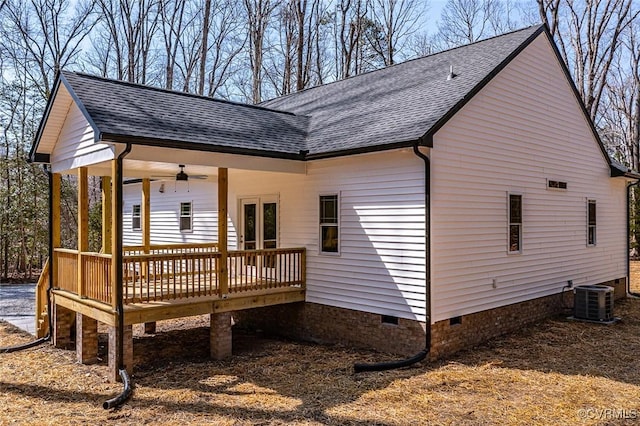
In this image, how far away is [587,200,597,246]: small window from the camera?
12448mm

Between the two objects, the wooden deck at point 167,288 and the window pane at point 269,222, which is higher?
the window pane at point 269,222

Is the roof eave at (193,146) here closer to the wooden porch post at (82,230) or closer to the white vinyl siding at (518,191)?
the wooden porch post at (82,230)

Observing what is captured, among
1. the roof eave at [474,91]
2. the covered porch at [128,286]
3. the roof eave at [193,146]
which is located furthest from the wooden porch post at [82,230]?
the roof eave at [474,91]

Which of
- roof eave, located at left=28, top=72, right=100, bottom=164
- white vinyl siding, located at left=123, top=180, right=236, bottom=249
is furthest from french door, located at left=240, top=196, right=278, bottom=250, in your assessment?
roof eave, located at left=28, top=72, right=100, bottom=164

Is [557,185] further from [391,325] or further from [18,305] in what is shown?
[18,305]

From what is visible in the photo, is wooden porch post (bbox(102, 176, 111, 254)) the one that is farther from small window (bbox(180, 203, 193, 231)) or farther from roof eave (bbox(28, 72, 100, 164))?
small window (bbox(180, 203, 193, 231))

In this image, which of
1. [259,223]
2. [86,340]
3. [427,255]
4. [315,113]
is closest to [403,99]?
[315,113]

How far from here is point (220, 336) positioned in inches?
339

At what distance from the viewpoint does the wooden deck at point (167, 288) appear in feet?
24.8

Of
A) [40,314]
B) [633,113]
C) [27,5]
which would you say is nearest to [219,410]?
[40,314]

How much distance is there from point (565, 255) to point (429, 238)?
17.7 feet

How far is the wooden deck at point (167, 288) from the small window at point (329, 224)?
1.79ft

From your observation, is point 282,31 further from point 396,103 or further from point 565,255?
point 565,255

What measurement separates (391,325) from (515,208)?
12.3 feet
